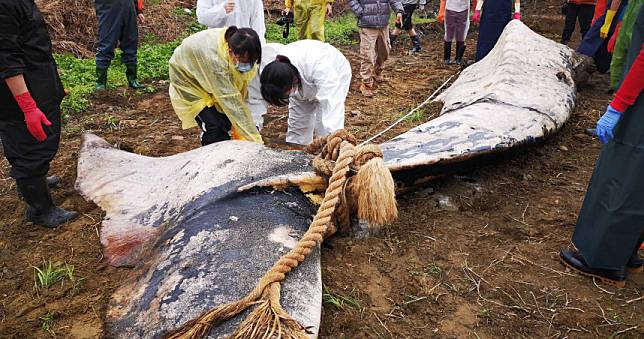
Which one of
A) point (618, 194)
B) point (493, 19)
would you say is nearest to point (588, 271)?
point (618, 194)

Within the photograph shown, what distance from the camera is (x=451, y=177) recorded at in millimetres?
2904

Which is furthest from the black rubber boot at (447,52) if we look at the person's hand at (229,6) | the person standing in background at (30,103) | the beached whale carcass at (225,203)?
the person standing in background at (30,103)

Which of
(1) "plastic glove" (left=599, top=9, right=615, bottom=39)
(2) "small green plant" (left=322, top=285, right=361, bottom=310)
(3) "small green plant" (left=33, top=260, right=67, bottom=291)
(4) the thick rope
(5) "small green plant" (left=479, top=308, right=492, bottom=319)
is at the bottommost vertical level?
(3) "small green plant" (left=33, top=260, right=67, bottom=291)

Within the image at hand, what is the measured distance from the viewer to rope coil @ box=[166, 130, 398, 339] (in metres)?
1.50

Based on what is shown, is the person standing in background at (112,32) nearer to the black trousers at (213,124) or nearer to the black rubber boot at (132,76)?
the black rubber boot at (132,76)

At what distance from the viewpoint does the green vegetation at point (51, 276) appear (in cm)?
224

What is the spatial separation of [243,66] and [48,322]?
1.70 metres

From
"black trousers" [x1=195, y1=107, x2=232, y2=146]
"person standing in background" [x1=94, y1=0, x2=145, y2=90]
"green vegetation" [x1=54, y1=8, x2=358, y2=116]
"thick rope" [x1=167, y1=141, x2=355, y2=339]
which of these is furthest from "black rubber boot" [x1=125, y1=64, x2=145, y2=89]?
"thick rope" [x1=167, y1=141, x2=355, y2=339]

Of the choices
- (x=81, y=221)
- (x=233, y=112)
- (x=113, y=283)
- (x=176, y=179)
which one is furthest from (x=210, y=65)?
(x=113, y=283)

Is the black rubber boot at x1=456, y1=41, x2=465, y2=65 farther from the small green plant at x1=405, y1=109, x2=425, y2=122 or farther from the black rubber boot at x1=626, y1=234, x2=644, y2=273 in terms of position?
the black rubber boot at x1=626, y1=234, x2=644, y2=273

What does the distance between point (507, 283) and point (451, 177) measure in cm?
89

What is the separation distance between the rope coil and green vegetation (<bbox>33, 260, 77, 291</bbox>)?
0.99 m

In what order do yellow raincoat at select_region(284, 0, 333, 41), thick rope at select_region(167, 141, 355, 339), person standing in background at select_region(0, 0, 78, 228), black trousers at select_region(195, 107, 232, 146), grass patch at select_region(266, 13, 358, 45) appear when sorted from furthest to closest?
1. grass patch at select_region(266, 13, 358, 45)
2. yellow raincoat at select_region(284, 0, 333, 41)
3. black trousers at select_region(195, 107, 232, 146)
4. person standing in background at select_region(0, 0, 78, 228)
5. thick rope at select_region(167, 141, 355, 339)

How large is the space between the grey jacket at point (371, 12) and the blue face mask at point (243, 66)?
2862 millimetres
